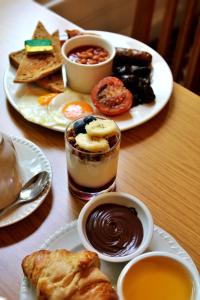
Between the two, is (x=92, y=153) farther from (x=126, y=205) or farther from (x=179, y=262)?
(x=179, y=262)

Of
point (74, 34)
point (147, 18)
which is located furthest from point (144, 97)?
point (147, 18)

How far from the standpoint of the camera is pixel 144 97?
1.16 metres

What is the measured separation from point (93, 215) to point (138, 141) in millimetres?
316

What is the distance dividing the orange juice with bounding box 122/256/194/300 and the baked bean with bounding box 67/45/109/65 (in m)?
0.67

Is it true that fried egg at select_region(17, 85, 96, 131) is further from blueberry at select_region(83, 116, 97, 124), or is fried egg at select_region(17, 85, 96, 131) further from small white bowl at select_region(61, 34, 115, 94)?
blueberry at select_region(83, 116, 97, 124)

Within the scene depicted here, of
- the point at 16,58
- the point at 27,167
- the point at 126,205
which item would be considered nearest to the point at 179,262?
the point at 126,205

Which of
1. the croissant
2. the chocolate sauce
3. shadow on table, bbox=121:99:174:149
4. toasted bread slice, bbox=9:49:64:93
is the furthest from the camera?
toasted bread slice, bbox=9:49:64:93

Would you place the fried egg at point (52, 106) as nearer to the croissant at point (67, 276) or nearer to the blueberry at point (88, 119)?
the blueberry at point (88, 119)

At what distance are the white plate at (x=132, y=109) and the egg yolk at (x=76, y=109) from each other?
0.05 meters

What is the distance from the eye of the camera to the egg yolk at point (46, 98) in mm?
1162

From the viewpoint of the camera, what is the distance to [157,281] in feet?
2.42

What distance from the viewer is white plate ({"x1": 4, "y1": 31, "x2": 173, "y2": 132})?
3.62ft

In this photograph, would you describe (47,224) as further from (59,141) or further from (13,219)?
(59,141)

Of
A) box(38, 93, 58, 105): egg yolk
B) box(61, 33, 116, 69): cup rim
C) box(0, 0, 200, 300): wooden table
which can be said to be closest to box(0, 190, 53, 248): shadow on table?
box(0, 0, 200, 300): wooden table
